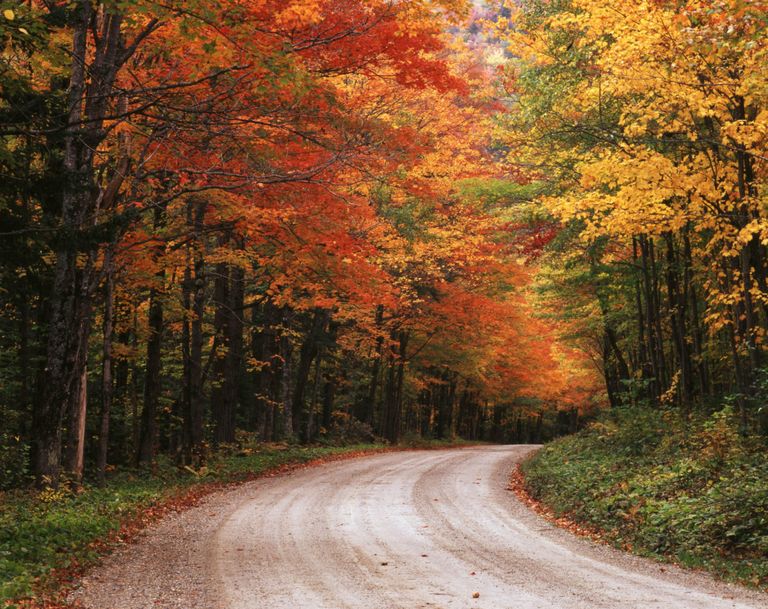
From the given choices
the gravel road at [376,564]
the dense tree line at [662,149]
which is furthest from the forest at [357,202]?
the gravel road at [376,564]

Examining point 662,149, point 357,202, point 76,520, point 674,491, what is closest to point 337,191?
point 357,202

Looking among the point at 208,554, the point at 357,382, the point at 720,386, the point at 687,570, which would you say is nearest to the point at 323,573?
the point at 208,554

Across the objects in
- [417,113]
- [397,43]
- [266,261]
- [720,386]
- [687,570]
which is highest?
[417,113]

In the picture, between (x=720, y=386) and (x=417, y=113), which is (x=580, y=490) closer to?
(x=720, y=386)

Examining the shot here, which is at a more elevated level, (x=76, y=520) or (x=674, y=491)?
(x=674, y=491)

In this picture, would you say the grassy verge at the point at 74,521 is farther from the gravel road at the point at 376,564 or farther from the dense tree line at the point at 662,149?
the dense tree line at the point at 662,149

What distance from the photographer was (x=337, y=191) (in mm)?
20531

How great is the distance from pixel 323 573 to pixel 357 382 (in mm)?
29035

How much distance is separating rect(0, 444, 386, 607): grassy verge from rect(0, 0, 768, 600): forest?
27 centimetres

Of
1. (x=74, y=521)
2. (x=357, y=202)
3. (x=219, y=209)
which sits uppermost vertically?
(x=357, y=202)

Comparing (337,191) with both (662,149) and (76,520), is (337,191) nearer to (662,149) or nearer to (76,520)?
(662,149)

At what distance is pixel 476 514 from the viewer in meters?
14.0

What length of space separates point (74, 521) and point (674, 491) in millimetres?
9522

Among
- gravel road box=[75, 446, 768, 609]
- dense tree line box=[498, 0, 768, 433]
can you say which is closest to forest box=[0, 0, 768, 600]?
dense tree line box=[498, 0, 768, 433]
